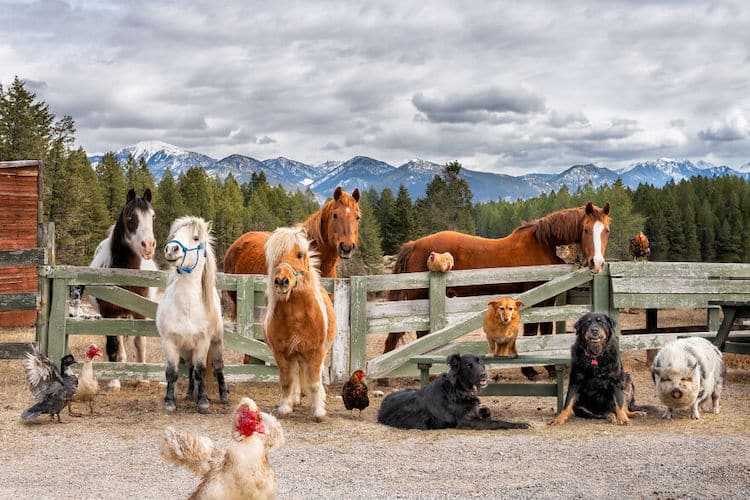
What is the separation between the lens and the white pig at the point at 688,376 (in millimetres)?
6789

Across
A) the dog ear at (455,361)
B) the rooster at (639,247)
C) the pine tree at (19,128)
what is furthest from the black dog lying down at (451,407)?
the pine tree at (19,128)

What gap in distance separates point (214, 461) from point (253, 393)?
4868 mm

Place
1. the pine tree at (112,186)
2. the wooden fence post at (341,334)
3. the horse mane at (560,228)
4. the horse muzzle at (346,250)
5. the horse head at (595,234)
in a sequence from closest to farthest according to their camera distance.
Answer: the horse muzzle at (346,250) → the wooden fence post at (341,334) → the horse head at (595,234) → the horse mane at (560,228) → the pine tree at (112,186)

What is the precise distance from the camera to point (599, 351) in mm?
6652

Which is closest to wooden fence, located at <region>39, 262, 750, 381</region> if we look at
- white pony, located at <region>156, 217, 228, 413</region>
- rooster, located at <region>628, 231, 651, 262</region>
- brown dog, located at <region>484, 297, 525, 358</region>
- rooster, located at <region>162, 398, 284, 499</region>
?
rooster, located at <region>628, 231, 651, 262</region>

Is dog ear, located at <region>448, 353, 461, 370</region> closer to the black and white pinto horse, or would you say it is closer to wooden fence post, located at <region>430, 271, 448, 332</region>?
wooden fence post, located at <region>430, 271, 448, 332</region>

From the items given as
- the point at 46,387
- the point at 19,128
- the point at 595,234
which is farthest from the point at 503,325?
the point at 19,128

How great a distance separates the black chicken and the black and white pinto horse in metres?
1.69

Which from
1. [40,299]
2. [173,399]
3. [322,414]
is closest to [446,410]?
[322,414]

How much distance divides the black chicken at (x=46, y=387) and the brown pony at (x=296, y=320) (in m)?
1.97

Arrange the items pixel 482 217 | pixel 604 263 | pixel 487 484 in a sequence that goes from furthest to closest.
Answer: pixel 482 217
pixel 604 263
pixel 487 484

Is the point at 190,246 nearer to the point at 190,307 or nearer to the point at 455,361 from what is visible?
the point at 190,307

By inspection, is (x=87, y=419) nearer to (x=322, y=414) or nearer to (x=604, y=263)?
(x=322, y=414)

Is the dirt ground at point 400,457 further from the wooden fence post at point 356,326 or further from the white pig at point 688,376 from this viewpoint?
the wooden fence post at point 356,326
